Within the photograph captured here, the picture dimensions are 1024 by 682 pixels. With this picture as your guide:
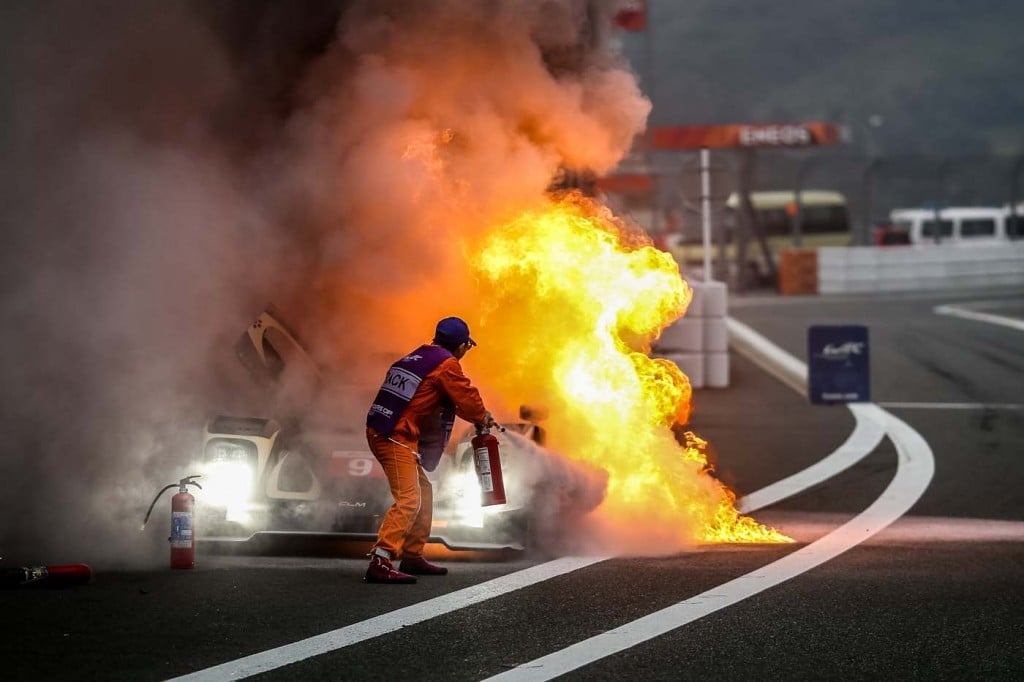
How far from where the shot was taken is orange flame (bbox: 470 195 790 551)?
1033 centimetres

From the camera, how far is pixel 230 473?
9.38 meters

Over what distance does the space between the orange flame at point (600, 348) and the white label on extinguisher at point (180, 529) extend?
2799mm

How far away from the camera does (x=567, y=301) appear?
10562mm

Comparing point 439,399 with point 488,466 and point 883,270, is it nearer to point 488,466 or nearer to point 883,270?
point 488,466

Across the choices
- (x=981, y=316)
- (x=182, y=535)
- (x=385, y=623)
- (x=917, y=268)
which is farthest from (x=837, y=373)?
(x=917, y=268)

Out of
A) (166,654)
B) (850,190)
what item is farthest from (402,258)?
(850,190)

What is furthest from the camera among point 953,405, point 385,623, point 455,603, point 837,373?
point 837,373

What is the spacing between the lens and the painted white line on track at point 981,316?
2881 cm

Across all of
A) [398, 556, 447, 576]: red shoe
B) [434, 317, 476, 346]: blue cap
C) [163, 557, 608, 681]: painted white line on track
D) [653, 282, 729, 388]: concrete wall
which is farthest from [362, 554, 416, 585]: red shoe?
[653, 282, 729, 388]: concrete wall

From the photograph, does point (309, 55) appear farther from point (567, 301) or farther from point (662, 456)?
point (662, 456)

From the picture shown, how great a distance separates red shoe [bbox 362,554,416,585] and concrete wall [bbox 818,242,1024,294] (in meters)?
31.4

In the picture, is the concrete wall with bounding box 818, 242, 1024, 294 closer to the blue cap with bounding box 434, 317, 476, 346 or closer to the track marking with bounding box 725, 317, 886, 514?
the track marking with bounding box 725, 317, 886, 514

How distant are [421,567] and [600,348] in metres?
2.39

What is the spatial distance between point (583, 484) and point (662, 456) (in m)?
0.93
